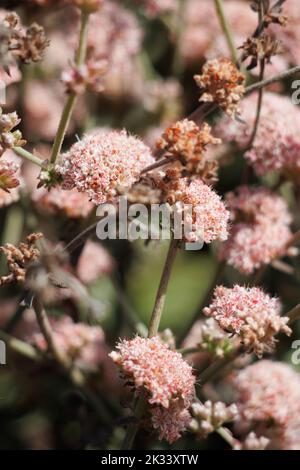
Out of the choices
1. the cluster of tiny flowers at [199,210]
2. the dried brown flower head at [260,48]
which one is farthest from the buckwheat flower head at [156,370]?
the dried brown flower head at [260,48]

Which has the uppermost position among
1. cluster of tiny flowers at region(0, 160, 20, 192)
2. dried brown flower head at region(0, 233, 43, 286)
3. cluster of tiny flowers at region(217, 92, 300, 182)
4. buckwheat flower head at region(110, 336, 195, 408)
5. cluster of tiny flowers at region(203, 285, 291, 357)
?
cluster of tiny flowers at region(217, 92, 300, 182)

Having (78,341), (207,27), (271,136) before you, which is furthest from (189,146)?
(207,27)

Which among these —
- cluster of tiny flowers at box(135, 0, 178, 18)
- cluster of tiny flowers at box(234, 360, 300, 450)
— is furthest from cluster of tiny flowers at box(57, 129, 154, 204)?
cluster of tiny flowers at box(135, 0, 178, 18)

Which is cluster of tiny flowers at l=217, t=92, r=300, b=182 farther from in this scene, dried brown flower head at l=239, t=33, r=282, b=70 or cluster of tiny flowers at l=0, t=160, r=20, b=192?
cluster of tiny flowers at l=0, t=160, r=20, b=192

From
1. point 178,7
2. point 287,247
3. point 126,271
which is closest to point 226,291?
point 287,247

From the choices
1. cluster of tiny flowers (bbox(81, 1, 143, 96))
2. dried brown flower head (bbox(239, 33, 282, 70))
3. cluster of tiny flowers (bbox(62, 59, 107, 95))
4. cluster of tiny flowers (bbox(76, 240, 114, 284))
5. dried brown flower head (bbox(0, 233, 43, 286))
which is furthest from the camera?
cluster of tiny flowers (bbox(81, 1, 143, 96))

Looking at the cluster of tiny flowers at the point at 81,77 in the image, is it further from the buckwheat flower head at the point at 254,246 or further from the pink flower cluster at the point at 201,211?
the buckwheat flower head at the point at 254,246
